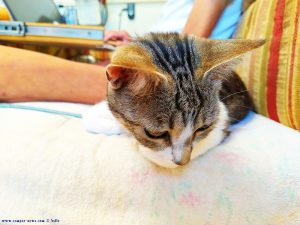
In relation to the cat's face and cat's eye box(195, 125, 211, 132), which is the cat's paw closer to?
the cat's face

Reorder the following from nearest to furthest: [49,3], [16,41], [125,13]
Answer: [16,41] < [49,3] < [125,13]

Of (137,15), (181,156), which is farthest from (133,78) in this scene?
(137,15)

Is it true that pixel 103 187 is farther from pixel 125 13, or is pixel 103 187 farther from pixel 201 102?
pixel 125 13

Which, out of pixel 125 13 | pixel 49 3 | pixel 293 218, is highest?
pixel 293 218

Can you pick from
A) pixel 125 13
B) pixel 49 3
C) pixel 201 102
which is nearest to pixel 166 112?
pixel 201 102

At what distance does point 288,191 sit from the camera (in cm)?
55

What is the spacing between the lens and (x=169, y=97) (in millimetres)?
536

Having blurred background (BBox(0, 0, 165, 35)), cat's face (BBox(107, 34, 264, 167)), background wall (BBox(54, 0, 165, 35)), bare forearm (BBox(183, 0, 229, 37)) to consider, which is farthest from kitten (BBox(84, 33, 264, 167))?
background wall (BBox(54, 0, 165, 35))

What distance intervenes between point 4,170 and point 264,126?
616mm

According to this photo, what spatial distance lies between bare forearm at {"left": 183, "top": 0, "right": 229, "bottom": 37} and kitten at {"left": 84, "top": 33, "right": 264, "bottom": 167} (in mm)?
475

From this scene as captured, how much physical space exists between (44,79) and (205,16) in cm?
66

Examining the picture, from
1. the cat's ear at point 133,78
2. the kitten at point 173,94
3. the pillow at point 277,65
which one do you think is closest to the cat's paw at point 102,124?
the kitten at point 173,94

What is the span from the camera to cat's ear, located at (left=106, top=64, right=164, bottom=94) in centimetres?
49

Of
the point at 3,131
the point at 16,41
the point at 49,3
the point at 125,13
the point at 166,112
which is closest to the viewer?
the point at 166,112
